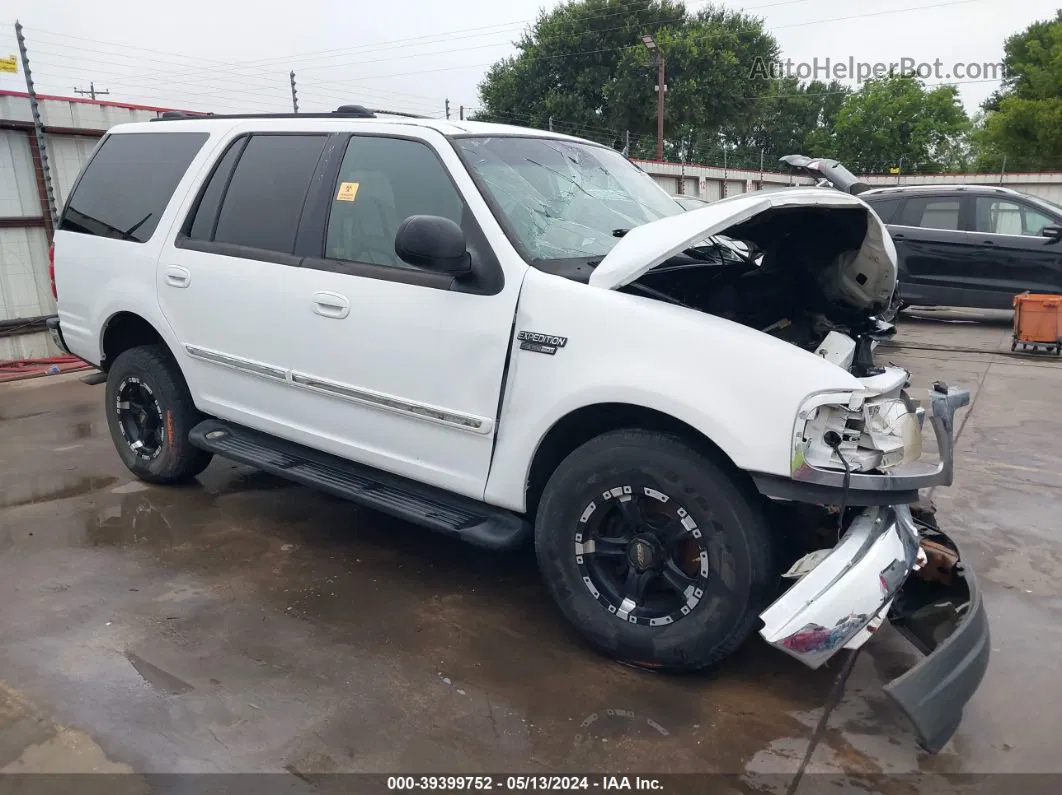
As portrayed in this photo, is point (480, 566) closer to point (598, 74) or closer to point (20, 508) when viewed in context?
point (20, 508)

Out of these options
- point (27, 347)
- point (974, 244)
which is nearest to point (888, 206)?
point (974, 244)

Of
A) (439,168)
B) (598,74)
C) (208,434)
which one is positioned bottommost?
(208,434)

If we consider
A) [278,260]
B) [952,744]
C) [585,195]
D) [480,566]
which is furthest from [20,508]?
[952,744]

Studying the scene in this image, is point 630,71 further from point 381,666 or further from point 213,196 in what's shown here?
point 381,666

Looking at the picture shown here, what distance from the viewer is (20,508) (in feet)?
15.9

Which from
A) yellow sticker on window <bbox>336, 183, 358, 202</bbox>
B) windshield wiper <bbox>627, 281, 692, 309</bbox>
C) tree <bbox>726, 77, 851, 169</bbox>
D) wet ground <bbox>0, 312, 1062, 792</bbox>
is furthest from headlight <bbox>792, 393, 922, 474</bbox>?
tree <bbox>726, 77, 851, 169</bbox>

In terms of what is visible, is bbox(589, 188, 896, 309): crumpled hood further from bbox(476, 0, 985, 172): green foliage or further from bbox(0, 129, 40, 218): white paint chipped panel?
bbox(476, 0, 985, 172): green foliage

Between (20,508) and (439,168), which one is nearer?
(439,168)

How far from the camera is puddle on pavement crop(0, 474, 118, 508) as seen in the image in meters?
5.02

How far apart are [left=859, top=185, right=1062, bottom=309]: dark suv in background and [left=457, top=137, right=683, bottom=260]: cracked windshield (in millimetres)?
7171

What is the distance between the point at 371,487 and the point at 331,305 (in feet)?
2.70

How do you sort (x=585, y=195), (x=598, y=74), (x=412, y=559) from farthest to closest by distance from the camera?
(x=598, y=74), (x=412, y=559), (x=585, y=195)

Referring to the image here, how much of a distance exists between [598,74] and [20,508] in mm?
43603

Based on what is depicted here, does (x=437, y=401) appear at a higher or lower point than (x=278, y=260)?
lower
